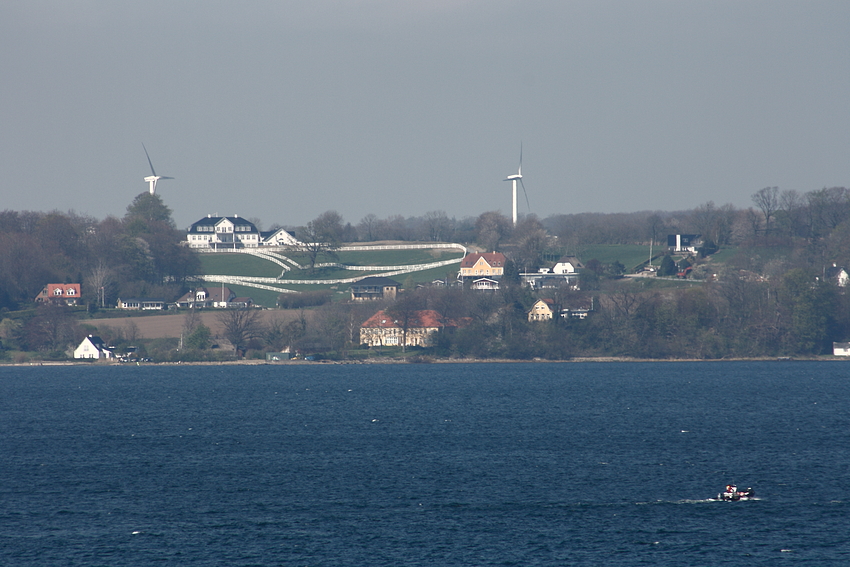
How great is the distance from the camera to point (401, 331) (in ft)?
330

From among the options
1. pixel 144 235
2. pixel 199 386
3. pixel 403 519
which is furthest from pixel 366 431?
pixel 144 235

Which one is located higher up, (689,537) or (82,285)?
(82,285)

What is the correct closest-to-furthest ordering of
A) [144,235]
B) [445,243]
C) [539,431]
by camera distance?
[539,431] → [144,235] → [445,243]

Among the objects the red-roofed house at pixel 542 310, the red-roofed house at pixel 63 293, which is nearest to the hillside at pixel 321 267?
the red-roofed house at pixel 63 293

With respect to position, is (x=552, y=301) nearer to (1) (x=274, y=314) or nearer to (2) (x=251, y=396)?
(1) (x=274, y=314)

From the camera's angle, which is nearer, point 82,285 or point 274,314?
point 274,314

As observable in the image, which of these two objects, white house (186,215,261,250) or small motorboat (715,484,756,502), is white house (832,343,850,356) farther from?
white house (186,215,261,250)

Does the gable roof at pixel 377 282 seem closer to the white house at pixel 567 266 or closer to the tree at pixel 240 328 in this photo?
the white house at pixel 567 266

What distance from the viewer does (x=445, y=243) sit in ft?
522

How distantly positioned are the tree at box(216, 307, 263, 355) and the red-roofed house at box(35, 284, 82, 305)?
24630 mm

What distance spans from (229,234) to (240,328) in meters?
81.2

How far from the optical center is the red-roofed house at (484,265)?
132 metres

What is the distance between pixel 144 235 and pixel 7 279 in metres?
23.1

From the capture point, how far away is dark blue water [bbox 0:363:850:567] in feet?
91.6
